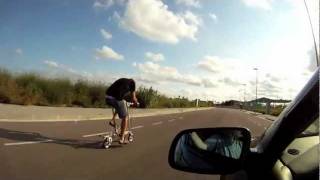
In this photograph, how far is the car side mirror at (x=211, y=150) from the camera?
102 inches

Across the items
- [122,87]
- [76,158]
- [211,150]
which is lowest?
[76,158]

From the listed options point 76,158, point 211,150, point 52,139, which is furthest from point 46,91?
point 211,150

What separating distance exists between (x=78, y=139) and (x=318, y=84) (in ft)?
39.5

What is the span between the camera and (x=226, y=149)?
110 inches

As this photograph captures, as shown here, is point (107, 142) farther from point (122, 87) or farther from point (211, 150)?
point (211, 150)

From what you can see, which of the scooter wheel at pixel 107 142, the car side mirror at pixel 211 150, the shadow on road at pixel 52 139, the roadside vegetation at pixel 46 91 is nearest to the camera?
the car side mirror at pixel 211 150

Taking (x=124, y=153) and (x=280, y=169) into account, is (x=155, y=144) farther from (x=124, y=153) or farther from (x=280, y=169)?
(x=280, y=169)

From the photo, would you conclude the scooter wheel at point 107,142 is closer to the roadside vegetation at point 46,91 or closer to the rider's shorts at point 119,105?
the rider's shorts at point 119,105

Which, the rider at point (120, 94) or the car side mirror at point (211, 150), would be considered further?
the rider at point (120, 94)

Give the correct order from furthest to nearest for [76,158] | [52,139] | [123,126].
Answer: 1. [52,139]
2. [123,126]
3. [76,158]

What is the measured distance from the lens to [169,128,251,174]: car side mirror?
2.60 meters

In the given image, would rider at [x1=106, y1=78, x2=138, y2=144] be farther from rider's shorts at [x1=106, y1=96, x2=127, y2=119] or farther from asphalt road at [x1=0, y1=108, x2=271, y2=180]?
asphalt road at [x1=0, y1=108, x2=271, y2=180]

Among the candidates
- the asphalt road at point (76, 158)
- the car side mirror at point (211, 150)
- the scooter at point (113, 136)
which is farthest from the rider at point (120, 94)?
the car side mirror at point (211, 150)

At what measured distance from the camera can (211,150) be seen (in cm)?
283
